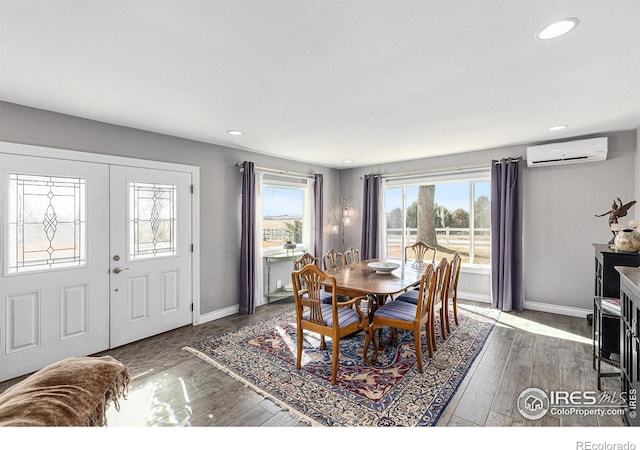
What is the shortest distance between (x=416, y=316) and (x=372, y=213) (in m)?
3.18

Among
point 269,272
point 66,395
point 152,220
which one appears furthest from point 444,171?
point 66,395

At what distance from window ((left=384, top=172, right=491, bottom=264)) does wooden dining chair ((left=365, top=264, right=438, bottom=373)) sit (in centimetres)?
256

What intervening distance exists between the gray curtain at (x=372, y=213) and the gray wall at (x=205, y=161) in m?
1.71

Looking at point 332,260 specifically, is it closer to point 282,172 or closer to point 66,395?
point 282,172

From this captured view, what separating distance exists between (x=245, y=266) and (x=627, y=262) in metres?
4.07

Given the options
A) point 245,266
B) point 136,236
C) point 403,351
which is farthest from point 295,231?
point 403,351

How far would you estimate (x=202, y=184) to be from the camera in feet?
13.0

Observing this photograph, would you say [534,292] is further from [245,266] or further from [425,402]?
[245,266]

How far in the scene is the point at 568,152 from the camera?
12.3 feet

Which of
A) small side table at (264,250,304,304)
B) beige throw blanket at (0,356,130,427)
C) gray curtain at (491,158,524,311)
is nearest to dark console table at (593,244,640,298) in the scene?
gray curtain at (491,158,524,311)

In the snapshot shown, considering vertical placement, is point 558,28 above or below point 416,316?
above

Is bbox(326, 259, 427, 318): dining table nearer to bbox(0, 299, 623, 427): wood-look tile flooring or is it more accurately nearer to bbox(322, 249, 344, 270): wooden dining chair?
bbox(322, 249, 344, 270): wooden dining chair

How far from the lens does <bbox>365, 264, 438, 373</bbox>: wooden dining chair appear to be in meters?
2.61

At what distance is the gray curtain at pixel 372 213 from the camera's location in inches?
222
